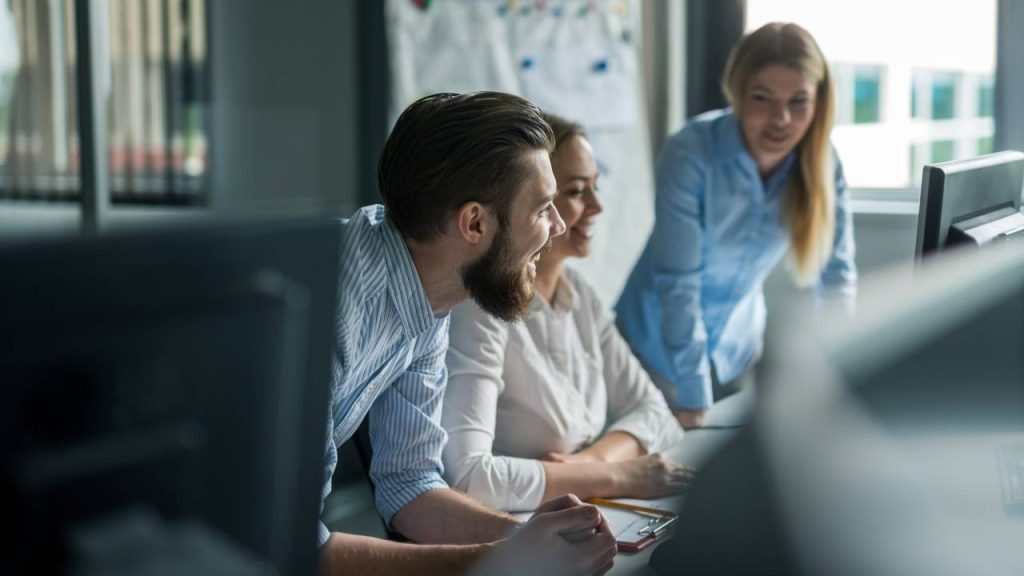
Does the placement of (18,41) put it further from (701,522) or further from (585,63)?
(701,522)

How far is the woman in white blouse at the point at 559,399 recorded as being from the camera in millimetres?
1568

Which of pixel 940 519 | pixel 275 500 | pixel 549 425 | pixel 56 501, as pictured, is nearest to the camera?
pixel 56 501

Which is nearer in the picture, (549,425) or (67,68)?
(549,425)

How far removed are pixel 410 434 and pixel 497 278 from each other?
0.82 ft

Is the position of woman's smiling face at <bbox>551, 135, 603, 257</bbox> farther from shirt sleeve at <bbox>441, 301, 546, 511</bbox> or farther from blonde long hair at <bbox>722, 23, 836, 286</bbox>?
blonde long hair at <bbox>722, 23, 836, 286</bbox>

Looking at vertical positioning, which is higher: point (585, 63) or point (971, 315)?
point (585, 63)

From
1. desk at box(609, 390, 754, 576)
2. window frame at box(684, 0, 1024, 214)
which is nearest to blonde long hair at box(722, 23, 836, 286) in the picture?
desk at box(609, 390, 754, 576)

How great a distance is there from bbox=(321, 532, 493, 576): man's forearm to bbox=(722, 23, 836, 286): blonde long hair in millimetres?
1595

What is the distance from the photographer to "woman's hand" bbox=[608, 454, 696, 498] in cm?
155

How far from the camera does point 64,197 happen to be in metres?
3.01

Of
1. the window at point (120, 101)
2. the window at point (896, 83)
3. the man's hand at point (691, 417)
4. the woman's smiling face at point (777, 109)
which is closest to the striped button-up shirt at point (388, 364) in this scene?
the man's hand at point (691, 417)

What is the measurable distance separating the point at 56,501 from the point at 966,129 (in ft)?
11.7

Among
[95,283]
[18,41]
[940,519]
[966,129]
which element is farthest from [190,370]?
[966,129]

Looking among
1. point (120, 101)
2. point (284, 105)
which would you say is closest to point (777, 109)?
point (284, 105)
